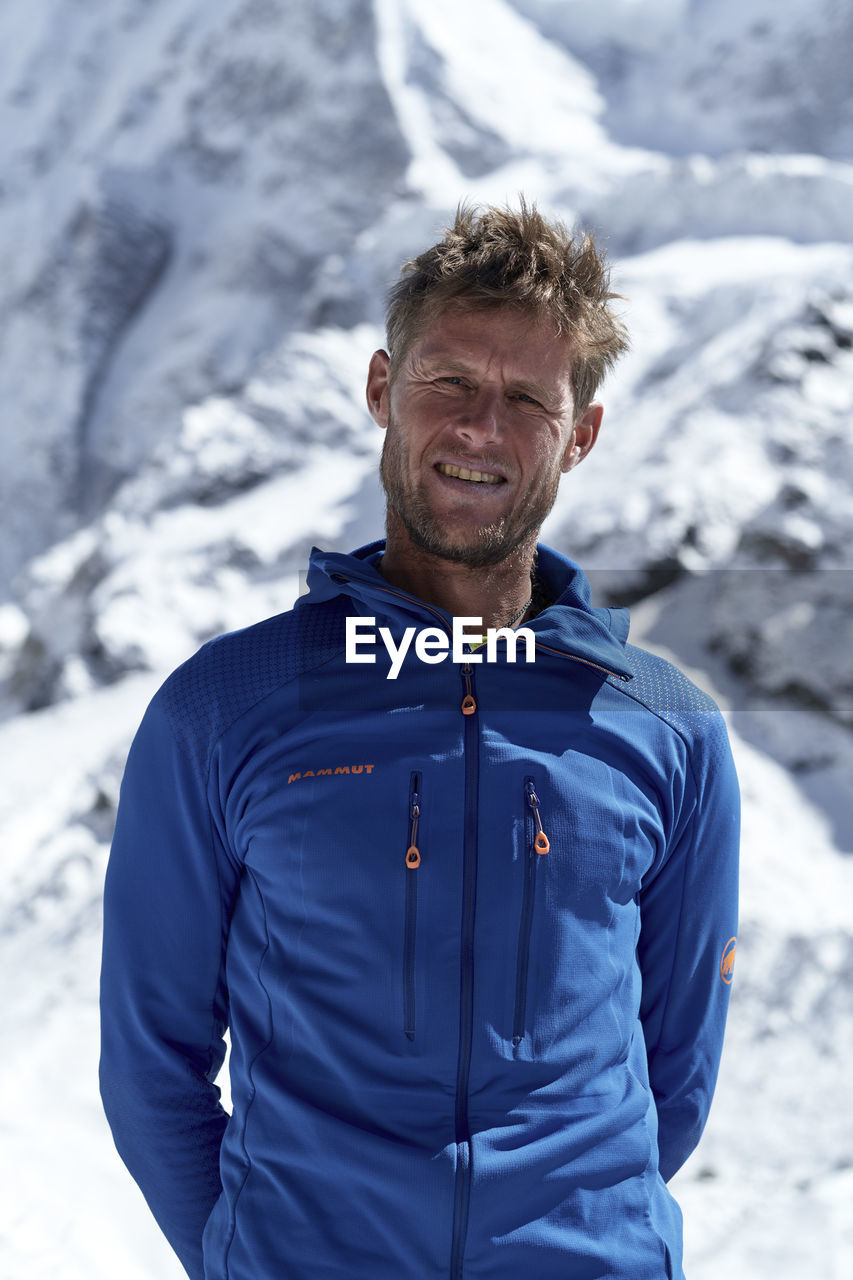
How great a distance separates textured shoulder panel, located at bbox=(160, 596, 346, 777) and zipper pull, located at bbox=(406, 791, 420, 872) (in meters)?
0.28

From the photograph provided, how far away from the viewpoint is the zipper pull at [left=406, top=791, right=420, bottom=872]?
147 cm

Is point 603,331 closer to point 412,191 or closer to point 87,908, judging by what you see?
point 87,908

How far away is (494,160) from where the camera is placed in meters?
26.6

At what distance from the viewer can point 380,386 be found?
1.82 m

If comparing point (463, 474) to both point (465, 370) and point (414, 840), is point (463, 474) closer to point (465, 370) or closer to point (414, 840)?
point (465, 370)

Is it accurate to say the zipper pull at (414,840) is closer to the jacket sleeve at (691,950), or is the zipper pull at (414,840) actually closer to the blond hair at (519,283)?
the jacket sleeve at (691,950)

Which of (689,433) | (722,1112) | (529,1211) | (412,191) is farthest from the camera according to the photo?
(412,191)

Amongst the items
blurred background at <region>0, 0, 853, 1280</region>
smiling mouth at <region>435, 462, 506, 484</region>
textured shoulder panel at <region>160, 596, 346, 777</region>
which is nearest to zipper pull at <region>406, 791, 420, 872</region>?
textured shoulder panel at <region>160, 596, 346, 777</region>

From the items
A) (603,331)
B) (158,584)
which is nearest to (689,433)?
(158,584)

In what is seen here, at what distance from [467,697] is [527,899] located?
1.01 feet

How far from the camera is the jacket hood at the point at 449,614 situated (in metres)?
1.62

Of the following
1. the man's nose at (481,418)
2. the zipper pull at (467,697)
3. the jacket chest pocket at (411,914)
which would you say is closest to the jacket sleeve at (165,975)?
the jacket chest pocket at (411,914)

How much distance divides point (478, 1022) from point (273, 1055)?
0.31m

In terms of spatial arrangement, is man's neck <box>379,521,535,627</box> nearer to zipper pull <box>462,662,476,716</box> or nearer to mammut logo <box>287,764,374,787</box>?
zipper pull <box>462,662,476,716</box>
